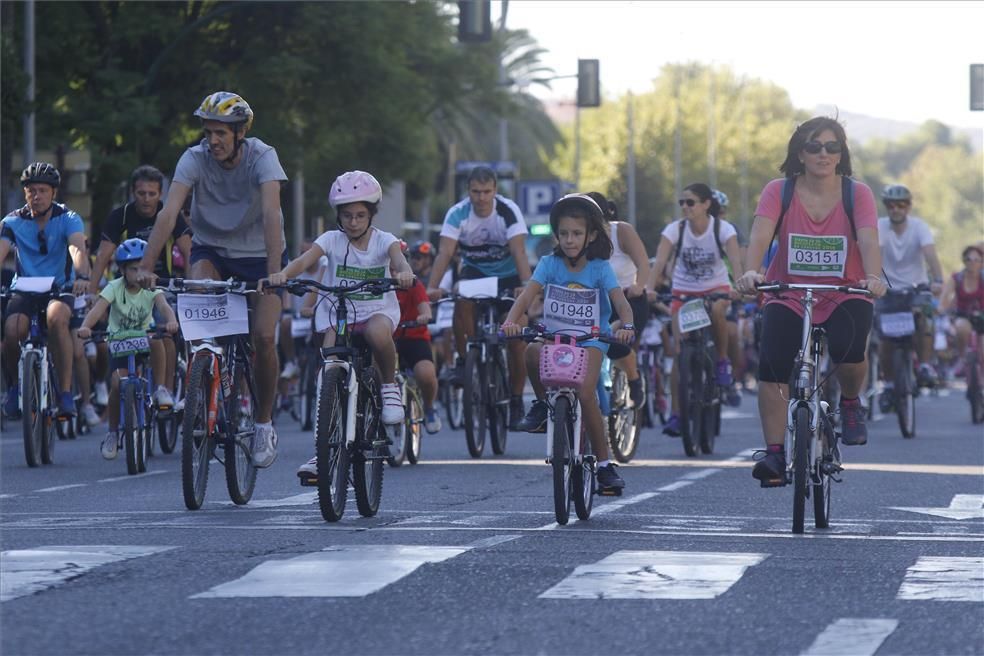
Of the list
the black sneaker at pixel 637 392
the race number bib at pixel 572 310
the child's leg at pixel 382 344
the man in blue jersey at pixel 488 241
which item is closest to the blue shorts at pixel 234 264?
the child's leg at pixel 382 344

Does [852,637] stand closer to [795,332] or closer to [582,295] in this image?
[795,332]

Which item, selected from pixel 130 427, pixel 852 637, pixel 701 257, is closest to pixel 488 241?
pixel 701 257

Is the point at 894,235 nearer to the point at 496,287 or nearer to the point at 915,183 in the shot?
the point at 496,287

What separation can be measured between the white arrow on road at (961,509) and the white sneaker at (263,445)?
3.17 m

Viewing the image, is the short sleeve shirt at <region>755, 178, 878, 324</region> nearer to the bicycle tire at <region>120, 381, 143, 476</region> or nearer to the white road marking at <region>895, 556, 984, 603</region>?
the white road marking at <region>895, 556, 984, 603</region>

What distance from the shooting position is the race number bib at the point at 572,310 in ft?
36.3

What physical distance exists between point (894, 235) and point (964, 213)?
171m

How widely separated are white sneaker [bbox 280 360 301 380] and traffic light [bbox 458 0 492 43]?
16.7 feet

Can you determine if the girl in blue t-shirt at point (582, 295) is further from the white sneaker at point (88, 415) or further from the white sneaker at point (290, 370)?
the white sneaker at point (290, 370)

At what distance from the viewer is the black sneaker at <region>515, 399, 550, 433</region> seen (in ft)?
36.3

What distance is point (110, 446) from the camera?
15.1 metres

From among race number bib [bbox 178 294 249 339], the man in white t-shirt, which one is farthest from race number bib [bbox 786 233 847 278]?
the man in white t-shirt

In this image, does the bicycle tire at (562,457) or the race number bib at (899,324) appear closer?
the bicycle tire at (562,457)

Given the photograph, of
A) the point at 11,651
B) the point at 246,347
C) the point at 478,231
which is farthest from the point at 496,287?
the point at 11,651
